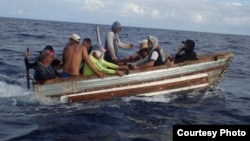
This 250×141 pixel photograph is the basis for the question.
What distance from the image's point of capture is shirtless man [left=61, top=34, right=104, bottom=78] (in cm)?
1160

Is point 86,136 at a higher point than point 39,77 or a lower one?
lower

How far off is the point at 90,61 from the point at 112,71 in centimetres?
79

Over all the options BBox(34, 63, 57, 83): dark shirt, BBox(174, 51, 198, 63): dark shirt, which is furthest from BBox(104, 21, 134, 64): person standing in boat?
BBox(34, 63, 57, 83): dark shirt

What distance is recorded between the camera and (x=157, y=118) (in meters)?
10.5

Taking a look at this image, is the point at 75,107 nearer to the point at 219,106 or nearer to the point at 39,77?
the point at 39,77

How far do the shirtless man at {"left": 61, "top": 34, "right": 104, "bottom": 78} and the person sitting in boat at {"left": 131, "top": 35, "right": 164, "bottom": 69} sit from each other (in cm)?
154

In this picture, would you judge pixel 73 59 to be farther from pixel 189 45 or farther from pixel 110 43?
pixel 189 45

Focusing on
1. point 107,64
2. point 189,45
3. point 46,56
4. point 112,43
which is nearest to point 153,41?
point 189,45

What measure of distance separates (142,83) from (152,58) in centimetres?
91

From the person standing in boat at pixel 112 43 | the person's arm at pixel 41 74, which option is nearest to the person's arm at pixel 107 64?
the person standing in boat at pixel 112 43

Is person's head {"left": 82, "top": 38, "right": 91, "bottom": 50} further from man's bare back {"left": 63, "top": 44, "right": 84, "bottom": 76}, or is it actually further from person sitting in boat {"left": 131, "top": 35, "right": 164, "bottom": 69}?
person sitting in boat {"left": 131, "top": 35, "right": 164, "bottom": 69}

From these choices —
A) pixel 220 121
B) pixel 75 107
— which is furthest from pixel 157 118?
pixel 75 107

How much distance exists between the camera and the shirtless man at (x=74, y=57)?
38.0 ft

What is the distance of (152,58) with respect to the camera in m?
12.3
